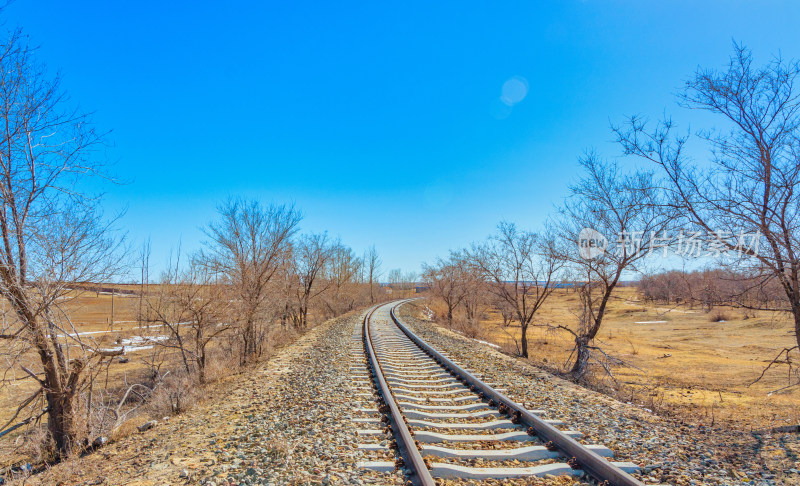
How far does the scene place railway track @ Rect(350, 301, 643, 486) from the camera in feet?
12.6

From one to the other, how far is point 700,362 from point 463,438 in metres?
19.0

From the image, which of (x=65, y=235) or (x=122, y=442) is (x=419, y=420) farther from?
(x=65, y=235)

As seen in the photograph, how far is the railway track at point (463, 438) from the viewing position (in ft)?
12.6

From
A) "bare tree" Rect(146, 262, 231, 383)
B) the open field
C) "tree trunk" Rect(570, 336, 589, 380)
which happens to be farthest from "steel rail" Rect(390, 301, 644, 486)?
"bare tree" Rect(146, 262, 231, 383)

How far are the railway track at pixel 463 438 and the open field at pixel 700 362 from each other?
3.57 m

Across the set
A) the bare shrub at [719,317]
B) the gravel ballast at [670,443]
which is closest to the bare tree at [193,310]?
the gravel ballast at [670,443]

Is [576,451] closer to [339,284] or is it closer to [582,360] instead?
[582,360]

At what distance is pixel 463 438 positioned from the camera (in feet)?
15.4

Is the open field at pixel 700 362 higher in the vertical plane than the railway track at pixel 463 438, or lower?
lower

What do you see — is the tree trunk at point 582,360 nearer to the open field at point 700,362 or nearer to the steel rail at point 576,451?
the open field at point 700,362

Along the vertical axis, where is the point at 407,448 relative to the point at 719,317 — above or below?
above

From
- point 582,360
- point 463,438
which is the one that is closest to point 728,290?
point 582,360

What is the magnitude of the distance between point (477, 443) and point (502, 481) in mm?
928

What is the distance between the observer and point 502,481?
371 centimetres
